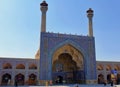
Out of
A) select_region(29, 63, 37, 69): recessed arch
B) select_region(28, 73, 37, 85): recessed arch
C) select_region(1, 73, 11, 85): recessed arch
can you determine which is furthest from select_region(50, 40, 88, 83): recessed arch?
select_region(1, 73, 11, 85): recessed arch

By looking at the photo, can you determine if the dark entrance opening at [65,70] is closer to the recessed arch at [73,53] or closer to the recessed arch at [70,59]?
the recessed arch at [70,59]

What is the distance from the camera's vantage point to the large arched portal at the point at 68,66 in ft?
103

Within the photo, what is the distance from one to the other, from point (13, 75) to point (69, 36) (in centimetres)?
1083

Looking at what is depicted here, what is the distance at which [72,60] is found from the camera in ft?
110

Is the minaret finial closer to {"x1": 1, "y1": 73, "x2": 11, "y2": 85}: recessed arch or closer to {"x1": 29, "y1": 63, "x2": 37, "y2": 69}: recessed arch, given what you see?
{"x1": 29, "y1": 63, "x2": 37, "y2": 69}: recessed arch

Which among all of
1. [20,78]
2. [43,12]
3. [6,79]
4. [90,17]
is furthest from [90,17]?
[6,79]

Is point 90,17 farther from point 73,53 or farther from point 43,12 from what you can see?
point 43,12

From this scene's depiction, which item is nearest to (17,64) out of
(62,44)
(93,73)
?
(62,44)

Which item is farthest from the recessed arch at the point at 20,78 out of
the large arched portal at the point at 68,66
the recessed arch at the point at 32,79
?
the large arched portal at the point at 68,66

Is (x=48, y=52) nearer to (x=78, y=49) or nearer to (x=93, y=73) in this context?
(x=78, y=49)

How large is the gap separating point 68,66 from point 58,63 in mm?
1987

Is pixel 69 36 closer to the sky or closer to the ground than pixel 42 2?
closer to the ground

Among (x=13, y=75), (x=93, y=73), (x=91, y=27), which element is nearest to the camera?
(x=13, y=75)

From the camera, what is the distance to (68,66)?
113 ft
